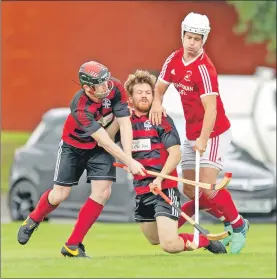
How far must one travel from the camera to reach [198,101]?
14.3 meters

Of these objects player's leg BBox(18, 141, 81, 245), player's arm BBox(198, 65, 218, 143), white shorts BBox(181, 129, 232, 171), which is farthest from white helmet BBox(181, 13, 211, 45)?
player's leg BBox(18, 141, 81, 245)

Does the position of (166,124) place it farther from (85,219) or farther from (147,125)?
(85,219)

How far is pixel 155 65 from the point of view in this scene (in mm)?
62969

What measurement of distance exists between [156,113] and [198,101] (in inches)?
20.7

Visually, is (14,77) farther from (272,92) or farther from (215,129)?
(215,129)

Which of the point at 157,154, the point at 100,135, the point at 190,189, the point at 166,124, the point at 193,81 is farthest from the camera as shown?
the point at 190,189

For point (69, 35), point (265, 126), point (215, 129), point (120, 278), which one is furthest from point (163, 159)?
point (69, 35)

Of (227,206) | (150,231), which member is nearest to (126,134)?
(150,231)

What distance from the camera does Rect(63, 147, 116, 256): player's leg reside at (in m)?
15.2

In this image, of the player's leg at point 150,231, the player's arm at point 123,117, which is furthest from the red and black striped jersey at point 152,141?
the player's leg at point 150,231

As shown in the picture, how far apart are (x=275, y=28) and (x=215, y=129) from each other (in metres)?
38.3

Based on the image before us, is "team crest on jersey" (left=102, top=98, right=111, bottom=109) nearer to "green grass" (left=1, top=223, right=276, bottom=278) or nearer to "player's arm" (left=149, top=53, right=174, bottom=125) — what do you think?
"player's arm" (left=149, top=53, right=174, bottom=125)

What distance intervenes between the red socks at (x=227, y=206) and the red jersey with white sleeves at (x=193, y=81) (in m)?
1.34

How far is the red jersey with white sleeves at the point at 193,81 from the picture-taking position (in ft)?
45.8
